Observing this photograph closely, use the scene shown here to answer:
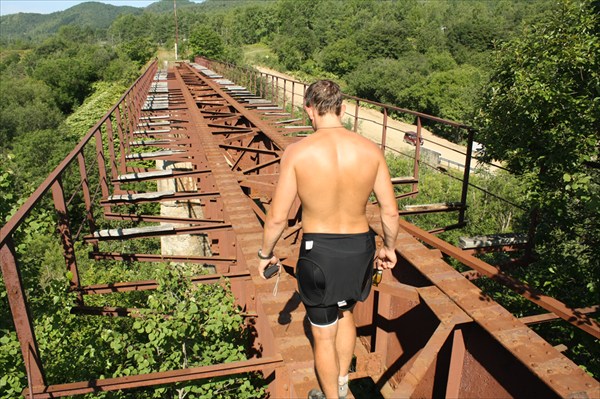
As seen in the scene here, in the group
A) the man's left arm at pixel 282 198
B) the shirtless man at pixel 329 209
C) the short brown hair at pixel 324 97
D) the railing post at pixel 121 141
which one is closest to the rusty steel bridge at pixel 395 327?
the shirtless man at pixel 329 209

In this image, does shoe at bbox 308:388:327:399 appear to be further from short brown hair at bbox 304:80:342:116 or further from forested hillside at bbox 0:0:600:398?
forested hillside at bbox 0:0:600:398

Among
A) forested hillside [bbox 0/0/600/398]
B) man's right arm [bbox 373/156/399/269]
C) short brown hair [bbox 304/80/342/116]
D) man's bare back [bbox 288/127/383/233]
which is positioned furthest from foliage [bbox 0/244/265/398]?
short brown hair [bbox 304/80/342/116]

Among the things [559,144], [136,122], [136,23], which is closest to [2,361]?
[559,144]

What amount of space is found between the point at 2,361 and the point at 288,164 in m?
4.49

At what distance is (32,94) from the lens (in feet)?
231

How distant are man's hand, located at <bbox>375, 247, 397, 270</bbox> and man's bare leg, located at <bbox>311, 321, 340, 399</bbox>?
21.3 inches

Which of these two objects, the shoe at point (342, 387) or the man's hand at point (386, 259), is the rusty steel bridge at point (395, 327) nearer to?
the shoe at point (342, 387)

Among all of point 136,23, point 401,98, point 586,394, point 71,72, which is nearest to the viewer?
point 586,394

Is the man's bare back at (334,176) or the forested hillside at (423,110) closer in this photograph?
the man's bare back at (334,176)

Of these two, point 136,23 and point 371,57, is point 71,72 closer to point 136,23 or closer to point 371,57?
point 371,57

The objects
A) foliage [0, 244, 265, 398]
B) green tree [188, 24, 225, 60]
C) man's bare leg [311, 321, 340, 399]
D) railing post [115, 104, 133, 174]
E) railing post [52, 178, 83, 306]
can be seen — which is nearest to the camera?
man's bare leg [311, 321, 340, 399]

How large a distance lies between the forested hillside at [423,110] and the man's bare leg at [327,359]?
92.6 inches

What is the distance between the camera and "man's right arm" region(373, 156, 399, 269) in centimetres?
254

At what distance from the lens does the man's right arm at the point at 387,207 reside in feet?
8.34
